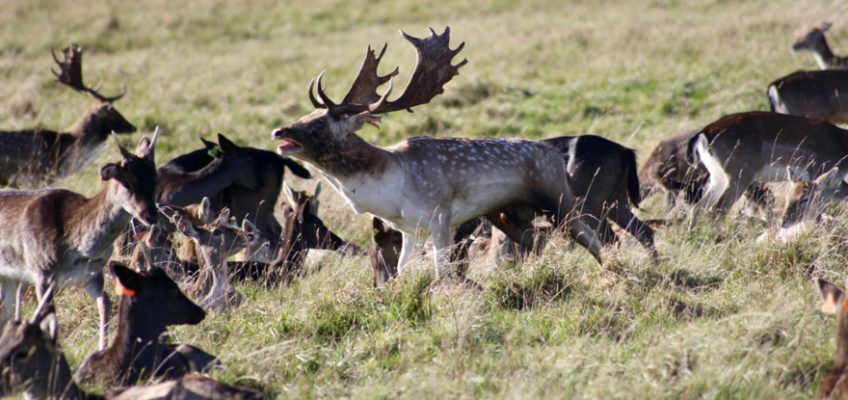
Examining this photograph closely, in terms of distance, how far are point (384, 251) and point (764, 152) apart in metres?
3.85

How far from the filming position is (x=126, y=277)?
674 centimetres

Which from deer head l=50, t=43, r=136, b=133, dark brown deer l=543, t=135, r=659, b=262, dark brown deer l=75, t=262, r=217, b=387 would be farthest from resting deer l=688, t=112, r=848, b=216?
deer head l=50, t=43, r=136, b=133

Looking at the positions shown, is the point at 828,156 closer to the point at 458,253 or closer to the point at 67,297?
the point at 458,253

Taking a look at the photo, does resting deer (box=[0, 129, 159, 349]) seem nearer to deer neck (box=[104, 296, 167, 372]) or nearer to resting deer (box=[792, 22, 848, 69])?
deer neck (box=[104, 296, 167, 372])

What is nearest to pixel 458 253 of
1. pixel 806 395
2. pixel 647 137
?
pixel 806 395

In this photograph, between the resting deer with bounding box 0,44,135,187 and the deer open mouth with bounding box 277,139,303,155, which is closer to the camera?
the deer open mouth with bounding box 277,139,303,155

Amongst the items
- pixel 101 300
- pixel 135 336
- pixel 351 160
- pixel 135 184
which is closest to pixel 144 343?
pixel 135 336

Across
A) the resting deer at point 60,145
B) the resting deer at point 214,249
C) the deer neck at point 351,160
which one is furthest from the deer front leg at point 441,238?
the resting deer at point 60,145

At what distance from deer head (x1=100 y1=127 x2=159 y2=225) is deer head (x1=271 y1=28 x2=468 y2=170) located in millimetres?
864

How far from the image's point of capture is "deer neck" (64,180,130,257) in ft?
25.5

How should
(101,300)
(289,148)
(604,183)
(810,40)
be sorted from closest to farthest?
(101,300) → (289,148) → (604,183) → (810,40)

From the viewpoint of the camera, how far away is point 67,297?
8.39 metres

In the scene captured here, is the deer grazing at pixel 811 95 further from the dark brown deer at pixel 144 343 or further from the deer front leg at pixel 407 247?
the dark brown deer at pixel 144 343

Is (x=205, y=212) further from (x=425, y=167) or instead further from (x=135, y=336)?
(x=135, y=336)
